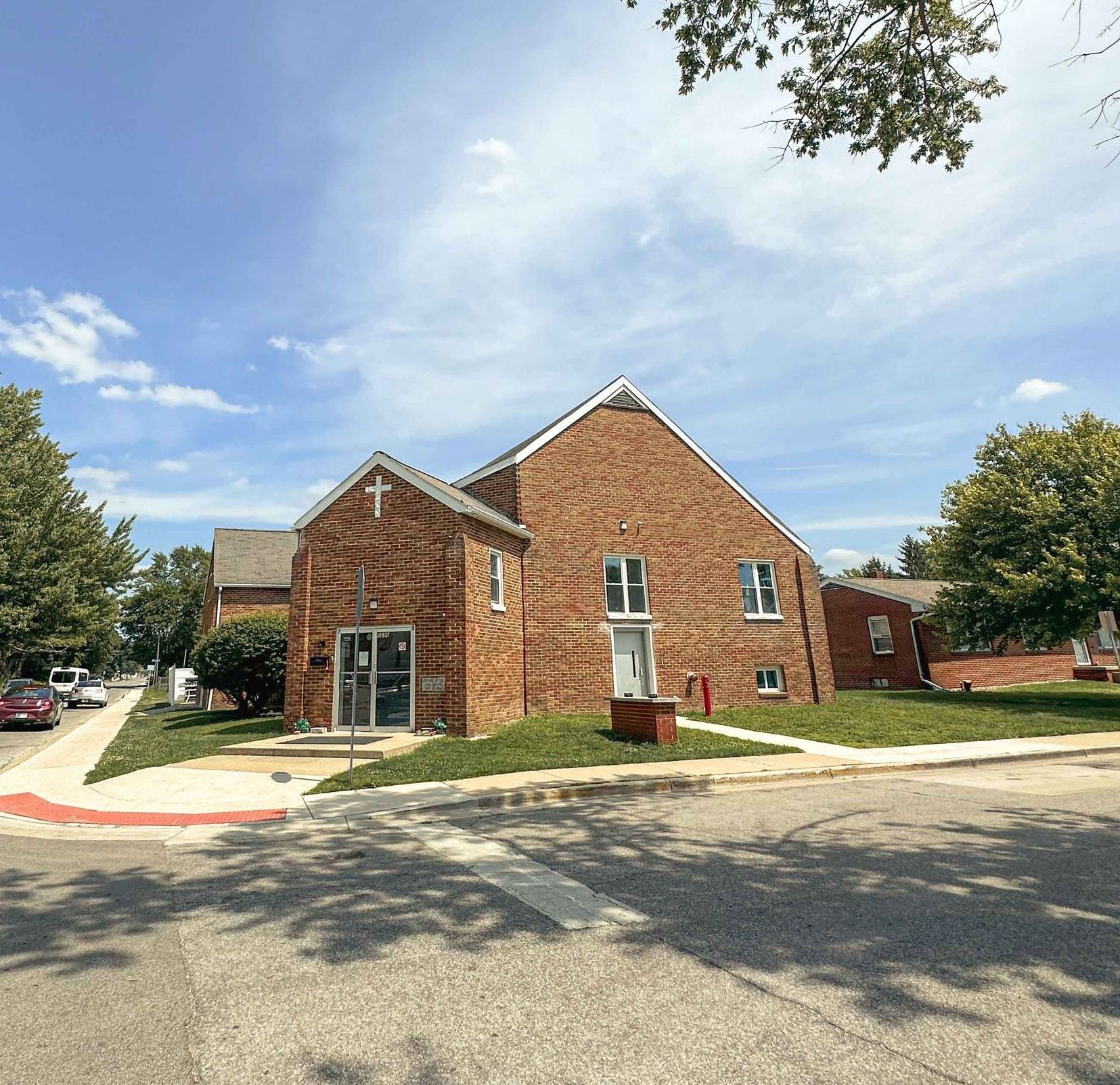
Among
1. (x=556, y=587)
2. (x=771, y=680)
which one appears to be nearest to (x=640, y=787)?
(x=556, y=587)

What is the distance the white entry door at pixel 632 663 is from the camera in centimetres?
1905

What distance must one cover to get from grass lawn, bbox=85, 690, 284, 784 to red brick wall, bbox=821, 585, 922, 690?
77.0 feet

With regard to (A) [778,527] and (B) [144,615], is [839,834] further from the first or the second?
(B) [144,615]

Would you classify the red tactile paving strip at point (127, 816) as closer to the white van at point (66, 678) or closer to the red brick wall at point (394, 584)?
the red brick wall at point (394, 584)

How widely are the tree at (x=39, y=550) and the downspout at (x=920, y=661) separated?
39198 millimetres

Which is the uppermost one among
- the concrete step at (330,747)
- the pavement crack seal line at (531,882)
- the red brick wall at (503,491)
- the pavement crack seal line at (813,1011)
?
the red brick wall at (503,491)

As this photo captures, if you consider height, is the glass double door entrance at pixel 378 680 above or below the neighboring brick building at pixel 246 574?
below

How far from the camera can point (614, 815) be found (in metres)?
8.21

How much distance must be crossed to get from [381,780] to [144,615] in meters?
74.4

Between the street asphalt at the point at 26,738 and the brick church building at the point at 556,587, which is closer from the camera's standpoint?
the brick church building at the point at 556,587

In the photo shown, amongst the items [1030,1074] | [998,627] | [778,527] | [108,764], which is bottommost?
[1030,1074]

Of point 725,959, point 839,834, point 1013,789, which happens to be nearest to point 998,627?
point 1013,789

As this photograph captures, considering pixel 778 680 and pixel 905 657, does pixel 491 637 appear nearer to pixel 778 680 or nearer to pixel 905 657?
pixel 778 680

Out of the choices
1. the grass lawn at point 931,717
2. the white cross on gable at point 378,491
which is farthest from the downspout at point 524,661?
the grass lawn at point 931,717
